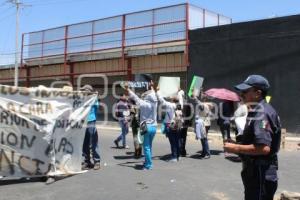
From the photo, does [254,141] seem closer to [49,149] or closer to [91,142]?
[49,149]

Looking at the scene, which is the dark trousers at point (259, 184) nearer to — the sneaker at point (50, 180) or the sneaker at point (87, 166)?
the sneaker at point (50, 180)

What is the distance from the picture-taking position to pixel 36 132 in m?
9.46

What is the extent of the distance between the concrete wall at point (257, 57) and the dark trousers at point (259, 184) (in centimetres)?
1550

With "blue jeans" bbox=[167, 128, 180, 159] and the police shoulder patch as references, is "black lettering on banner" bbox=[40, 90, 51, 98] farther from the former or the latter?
the police shoulder patch

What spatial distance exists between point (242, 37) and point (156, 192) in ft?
45.8

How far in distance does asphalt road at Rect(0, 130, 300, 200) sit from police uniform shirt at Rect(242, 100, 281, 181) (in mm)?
3548

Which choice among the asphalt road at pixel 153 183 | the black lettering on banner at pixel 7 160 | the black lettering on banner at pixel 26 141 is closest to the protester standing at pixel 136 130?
the asphalt road at pixel 153 183

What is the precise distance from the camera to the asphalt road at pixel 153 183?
8531 millimetres

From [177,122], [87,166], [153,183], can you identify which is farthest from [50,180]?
[177,122]

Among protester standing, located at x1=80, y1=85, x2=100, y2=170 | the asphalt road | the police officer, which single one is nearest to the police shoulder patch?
the police officer

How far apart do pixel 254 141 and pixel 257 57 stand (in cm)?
1680

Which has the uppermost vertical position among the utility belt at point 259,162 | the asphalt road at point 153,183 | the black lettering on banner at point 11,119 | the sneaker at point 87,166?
the black lettering on banner at point 11,119

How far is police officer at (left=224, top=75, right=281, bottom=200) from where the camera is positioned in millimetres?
4922

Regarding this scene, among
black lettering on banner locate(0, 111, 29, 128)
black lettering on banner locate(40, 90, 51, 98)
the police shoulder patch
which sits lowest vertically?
black lettering on banner locate(0, 111, 29, 128)
